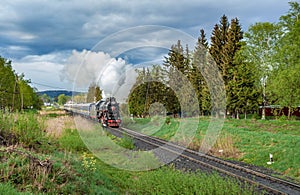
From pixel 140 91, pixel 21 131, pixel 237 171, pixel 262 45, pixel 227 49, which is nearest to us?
pixel 21 131

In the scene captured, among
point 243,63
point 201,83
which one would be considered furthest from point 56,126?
point 243,63

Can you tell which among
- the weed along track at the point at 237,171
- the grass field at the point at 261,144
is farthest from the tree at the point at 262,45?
the weed along track at the point at 237,171

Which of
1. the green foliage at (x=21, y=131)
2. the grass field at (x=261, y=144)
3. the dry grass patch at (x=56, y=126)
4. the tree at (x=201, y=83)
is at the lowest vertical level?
the grass field at (x=261, y=144)

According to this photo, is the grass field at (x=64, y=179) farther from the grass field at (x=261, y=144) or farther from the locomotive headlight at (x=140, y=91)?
the grass field at (x=261, y=144)

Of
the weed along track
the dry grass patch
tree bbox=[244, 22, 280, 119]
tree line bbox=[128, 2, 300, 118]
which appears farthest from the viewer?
tree bbox=[244, 22, 280, 119]

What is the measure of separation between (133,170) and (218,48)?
99.6 ft

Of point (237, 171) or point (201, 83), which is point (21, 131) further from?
point (201, 83)

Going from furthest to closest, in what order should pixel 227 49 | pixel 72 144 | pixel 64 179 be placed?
pixel 227 49 < pixel 72 144 < pixel 64 179

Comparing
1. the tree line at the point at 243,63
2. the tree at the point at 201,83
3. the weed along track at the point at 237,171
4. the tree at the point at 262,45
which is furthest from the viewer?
the tree at the point at 262,45

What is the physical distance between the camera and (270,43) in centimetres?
3409

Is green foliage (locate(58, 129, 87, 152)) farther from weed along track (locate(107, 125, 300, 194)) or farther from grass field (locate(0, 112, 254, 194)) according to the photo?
weed along track (locate(107, 125, 300, 194))

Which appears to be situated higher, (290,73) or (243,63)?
(243,63)

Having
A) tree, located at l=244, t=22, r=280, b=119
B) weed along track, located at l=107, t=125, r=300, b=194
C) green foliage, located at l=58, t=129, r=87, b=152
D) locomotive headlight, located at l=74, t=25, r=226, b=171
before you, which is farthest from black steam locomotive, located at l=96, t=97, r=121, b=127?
tree, located at l=244, t=22, r=280, b=119

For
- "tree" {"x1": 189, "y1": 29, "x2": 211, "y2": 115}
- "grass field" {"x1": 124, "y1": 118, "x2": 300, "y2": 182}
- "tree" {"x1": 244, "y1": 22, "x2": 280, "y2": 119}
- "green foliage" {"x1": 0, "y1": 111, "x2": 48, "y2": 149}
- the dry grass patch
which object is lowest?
"grass field" {"x1": 124, "y1": 118, "x2": 300, "y2": 182}
